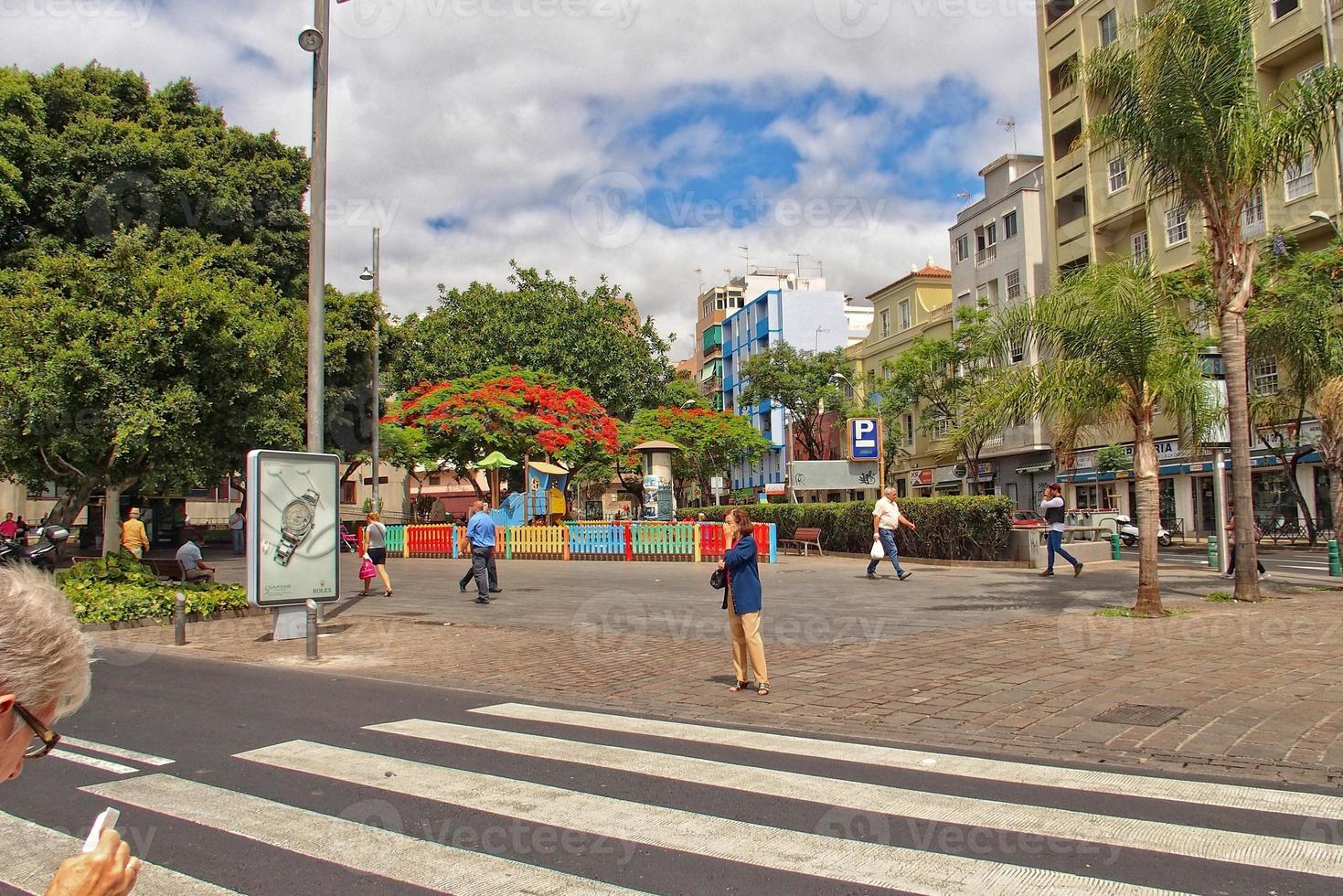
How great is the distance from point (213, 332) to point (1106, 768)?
13.3 m

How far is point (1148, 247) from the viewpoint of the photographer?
3669 cm

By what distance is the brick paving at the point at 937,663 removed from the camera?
6484mm

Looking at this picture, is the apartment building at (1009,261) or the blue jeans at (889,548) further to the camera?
the apartment building at (1009,261)

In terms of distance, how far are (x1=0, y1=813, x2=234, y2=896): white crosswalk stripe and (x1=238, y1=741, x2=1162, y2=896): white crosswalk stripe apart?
1.34 m

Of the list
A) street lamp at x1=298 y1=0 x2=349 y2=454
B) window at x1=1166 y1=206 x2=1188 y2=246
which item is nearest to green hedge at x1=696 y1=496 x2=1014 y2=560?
street lamp at x1=298 y1=0 x2=349 y2=454

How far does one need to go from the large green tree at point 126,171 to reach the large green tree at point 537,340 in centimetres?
1247

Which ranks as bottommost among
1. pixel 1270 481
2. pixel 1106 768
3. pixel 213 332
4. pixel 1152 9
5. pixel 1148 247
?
pixel 1106 768

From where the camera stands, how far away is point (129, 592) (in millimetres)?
13602

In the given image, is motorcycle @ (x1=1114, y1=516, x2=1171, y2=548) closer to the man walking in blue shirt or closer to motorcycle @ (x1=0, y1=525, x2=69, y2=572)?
the man walking in blue shirt

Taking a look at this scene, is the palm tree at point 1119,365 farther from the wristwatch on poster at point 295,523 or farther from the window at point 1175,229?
the window at point 1175,229

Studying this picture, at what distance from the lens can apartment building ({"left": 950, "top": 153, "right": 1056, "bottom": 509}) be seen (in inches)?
1699

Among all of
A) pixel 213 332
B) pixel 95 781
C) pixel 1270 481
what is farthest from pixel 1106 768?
pixel 1270 481

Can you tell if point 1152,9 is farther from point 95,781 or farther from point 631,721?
point 95,781

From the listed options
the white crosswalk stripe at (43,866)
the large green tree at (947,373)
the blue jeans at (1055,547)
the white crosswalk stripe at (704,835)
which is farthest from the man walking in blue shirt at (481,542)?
the large green tree at (947,373)
